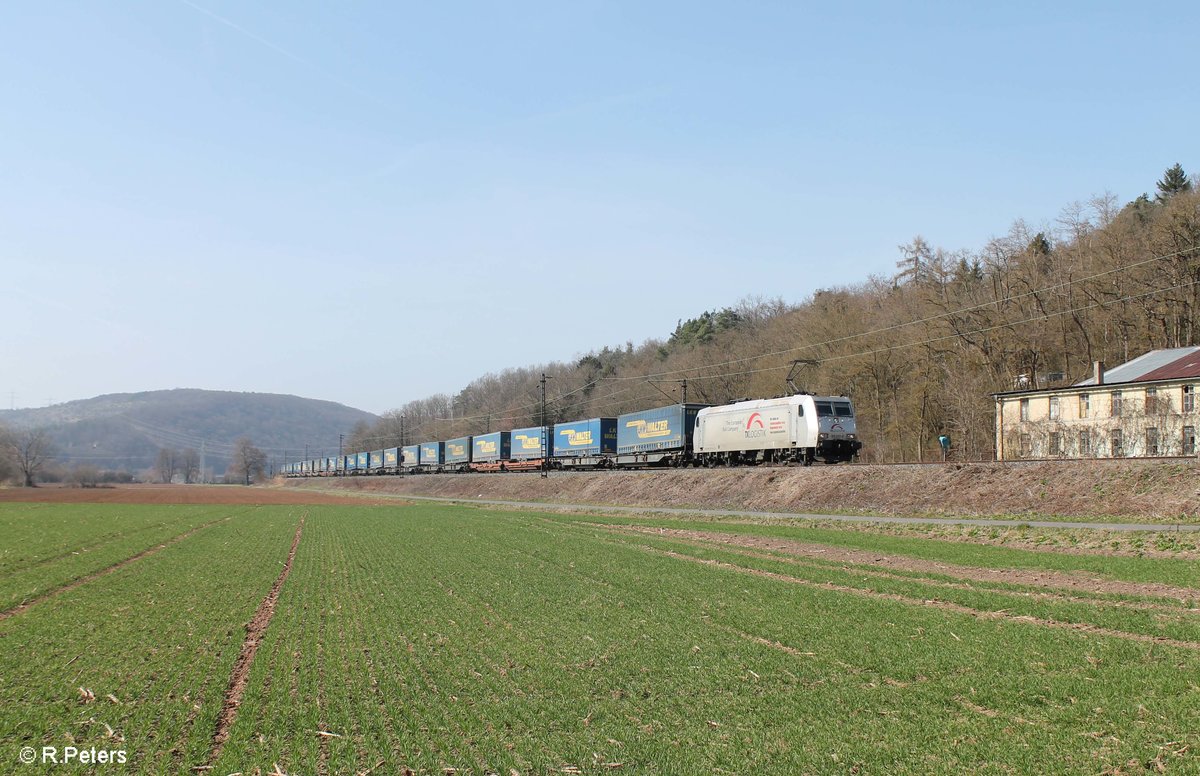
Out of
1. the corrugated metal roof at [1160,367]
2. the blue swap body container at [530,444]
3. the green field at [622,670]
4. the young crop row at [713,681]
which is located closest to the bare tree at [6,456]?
the blue swap body container at [530,444]

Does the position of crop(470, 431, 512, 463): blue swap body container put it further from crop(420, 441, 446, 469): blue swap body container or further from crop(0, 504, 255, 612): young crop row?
crop(0, 504, 255, 612): young crop row

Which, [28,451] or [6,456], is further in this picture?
[28,451]

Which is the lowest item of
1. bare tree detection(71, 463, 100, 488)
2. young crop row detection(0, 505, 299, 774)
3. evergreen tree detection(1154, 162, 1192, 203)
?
bare tree detection(71, 463, 100, 488)

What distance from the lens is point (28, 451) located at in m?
133

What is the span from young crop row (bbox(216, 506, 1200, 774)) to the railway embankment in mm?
15432

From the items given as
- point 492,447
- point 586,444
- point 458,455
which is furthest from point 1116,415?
point 458,455

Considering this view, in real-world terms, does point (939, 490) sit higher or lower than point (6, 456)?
higher

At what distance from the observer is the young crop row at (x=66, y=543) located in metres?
18.2

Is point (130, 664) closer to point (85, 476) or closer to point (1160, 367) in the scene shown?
point (1160, 367)

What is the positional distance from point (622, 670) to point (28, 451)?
156m

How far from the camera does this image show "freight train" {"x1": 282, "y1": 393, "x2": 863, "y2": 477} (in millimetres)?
41406

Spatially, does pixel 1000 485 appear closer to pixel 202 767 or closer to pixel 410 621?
pixel 410 621

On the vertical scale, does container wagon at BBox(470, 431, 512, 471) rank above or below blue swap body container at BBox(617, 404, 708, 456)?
below

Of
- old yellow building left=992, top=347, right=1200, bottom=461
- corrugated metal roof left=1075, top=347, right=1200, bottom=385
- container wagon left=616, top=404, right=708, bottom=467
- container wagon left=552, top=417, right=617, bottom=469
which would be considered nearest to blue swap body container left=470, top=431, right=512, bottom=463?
container wagon left=552, top=417, right=617, bottom=469
